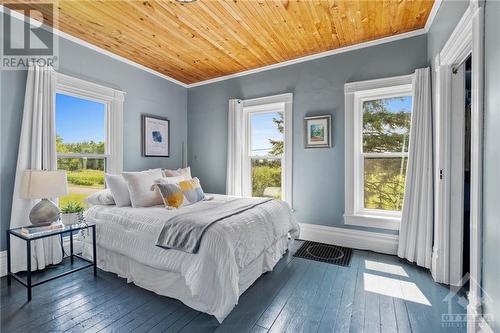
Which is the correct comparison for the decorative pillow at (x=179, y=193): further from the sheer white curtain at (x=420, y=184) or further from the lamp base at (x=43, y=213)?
the sheer white curtain at (x=420, y=184)

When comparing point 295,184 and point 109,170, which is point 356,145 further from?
point 109,170

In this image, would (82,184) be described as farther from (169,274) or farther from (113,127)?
(169,274)

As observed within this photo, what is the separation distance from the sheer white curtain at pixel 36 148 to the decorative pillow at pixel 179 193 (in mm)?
1203

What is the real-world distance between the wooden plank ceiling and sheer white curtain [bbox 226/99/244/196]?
30.2 inches

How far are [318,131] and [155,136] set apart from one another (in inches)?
100

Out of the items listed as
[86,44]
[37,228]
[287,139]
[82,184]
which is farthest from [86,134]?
[287,139]

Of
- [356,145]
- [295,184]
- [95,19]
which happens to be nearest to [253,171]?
[295,184]

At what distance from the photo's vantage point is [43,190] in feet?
7.34

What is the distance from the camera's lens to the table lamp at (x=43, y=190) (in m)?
2.22

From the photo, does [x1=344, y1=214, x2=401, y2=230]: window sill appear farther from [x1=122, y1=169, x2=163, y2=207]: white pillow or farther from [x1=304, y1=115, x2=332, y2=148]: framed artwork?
[x1=122, y1=169, x2=163, y2=207]: white pillow

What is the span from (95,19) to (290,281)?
10.8 ft

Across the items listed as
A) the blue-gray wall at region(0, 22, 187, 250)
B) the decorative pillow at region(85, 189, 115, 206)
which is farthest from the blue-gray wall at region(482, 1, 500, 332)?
the blue-gray wall at region(0, 22, 187, 250)

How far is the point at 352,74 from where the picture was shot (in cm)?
320

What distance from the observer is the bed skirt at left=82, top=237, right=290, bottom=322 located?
6.33 feet
